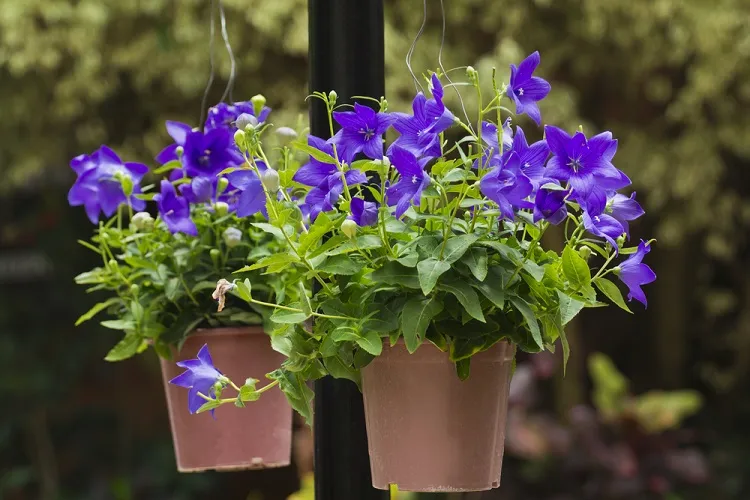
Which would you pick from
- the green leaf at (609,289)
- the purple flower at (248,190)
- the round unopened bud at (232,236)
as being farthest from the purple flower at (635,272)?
the round unopened bud at (232,236)

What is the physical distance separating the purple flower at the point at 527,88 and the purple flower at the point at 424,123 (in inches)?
2.8

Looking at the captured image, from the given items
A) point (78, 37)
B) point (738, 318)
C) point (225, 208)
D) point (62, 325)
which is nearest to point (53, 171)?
point (62, 325)

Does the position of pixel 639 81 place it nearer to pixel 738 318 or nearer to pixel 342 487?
pixel 738 318

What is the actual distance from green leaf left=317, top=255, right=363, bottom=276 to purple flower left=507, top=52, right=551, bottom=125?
21 cm

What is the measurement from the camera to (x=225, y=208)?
124cm

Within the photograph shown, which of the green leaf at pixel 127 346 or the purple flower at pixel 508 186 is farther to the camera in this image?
the green leaf at pixel 127 346

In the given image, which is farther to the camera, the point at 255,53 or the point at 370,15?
the point at 255,53

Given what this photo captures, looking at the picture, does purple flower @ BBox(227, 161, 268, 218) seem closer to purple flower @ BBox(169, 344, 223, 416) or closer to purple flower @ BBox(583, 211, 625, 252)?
purple flower @ BBox(169, 344, 223, 416)

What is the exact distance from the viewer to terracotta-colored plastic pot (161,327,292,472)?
124 centimetres

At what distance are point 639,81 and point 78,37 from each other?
7.23 feet

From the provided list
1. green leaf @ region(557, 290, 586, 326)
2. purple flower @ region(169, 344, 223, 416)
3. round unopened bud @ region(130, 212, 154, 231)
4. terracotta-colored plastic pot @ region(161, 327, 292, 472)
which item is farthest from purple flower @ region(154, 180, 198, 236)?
green leaf @ region(557, 290, 586, 326)

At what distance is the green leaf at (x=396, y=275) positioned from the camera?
0.91 meters

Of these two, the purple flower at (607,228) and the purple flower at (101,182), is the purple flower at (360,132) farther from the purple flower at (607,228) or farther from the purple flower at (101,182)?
the purple flower at (101,182)

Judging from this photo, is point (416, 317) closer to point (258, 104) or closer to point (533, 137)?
point (258, 104)
